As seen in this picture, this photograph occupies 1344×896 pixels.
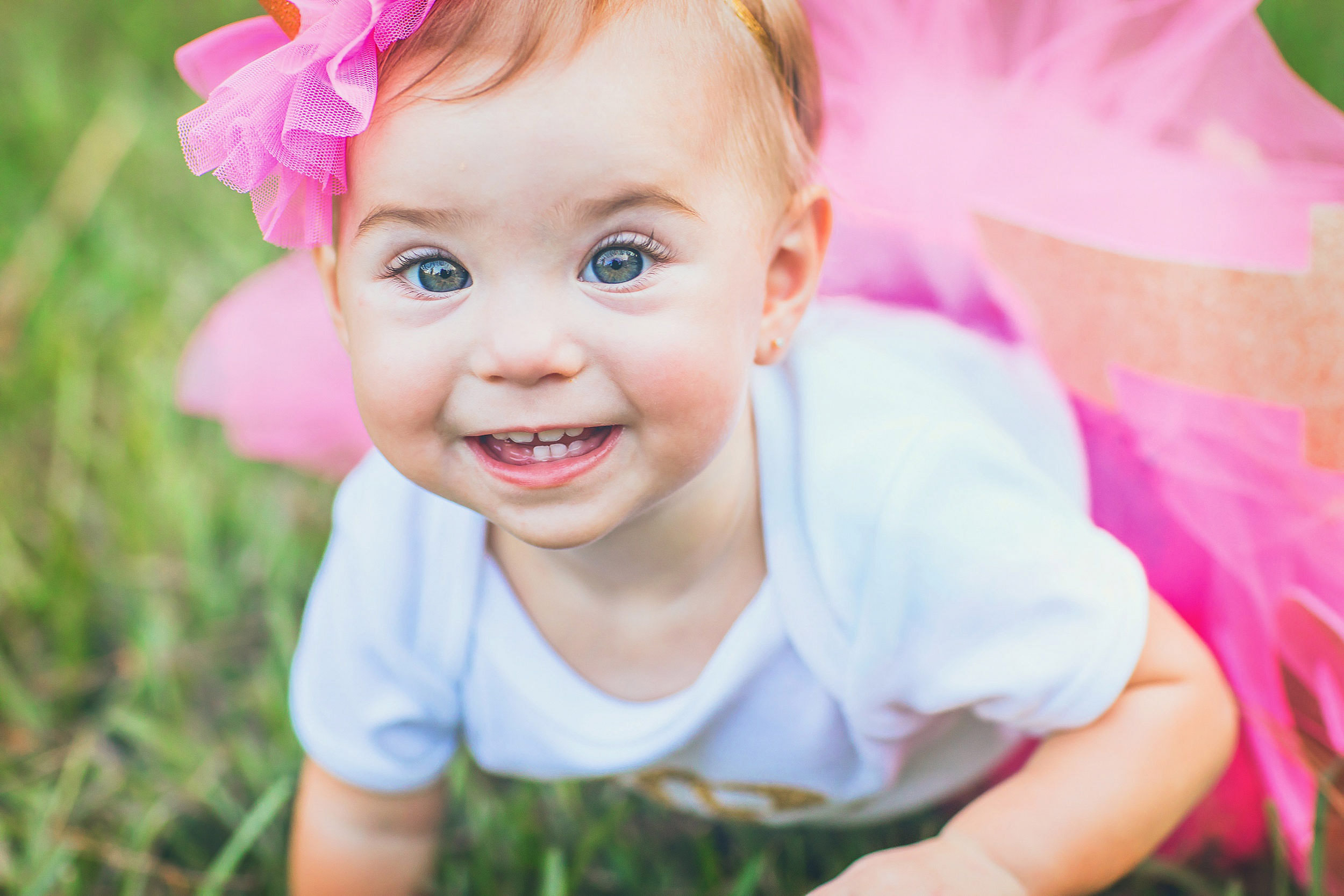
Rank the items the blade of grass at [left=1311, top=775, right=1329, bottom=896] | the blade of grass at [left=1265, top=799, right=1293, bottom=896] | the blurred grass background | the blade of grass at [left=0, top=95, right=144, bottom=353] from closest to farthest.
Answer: the blade of grass at [left=1311, top=775, right=1329, bottom=896], the blade of grass at [left=1265, top=799, right=1293, bottom=896], the blurred grass background, the blade of grass at [left=0, top=95, right=144, bottom=353]

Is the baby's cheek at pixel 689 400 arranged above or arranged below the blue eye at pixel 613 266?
below

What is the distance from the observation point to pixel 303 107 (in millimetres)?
710

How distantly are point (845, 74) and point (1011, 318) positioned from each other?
30 cm

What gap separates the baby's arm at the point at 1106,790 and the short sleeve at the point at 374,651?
393mm

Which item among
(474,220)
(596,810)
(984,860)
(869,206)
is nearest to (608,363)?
(474,220)

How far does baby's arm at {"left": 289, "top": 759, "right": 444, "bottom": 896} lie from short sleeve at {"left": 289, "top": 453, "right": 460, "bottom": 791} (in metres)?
0.04

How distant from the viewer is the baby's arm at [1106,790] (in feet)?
2.82

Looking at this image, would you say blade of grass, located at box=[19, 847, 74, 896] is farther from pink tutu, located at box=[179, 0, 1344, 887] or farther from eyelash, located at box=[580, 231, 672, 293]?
pink tutu, located at box=[179, 0, 1344, 887]

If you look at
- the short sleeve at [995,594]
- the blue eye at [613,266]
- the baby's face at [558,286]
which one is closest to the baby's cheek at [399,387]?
the baby's face at [558,286]

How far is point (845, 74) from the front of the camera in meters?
1.24

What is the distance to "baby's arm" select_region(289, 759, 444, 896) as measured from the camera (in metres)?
1.05

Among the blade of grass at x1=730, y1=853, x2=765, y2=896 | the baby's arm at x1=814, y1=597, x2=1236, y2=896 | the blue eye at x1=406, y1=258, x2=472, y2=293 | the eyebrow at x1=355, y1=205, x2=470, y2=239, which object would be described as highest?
the eyebrow at x1=355, y1=205, x2=470, y2=239

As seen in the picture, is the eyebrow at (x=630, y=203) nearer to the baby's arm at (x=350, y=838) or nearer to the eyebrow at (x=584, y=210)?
the eyebrow at (x=584, y=210)

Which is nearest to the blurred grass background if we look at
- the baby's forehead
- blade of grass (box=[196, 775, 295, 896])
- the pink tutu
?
blade of grass (box=[196, 775, 295, 896])
